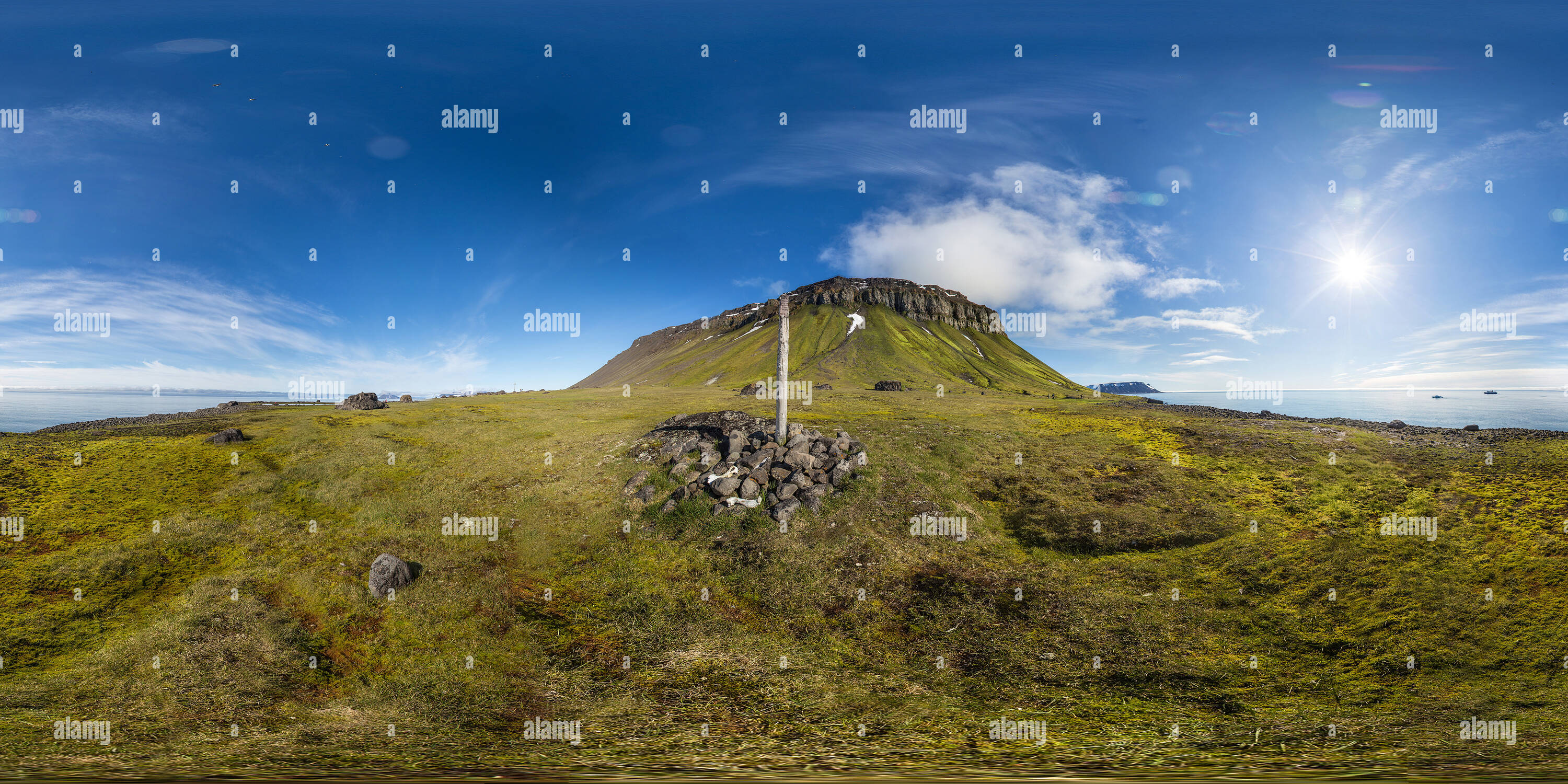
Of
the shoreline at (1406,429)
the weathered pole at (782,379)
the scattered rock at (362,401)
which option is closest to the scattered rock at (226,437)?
the scattered rock at (362,401)

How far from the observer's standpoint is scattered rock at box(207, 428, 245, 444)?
32.6 m

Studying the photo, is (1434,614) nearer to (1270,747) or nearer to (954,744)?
(1270,747)

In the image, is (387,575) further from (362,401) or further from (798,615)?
(362,401)

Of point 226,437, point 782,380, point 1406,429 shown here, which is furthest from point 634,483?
point 1406,429

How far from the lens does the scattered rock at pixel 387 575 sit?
19.2 metres

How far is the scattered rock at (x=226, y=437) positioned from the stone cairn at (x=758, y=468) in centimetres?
2710

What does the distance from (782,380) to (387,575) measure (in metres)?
21.7

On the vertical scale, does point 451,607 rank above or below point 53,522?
below

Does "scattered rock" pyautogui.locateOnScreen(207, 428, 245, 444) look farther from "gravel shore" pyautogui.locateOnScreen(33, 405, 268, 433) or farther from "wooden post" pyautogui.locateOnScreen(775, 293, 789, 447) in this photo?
"wooden post" pyautogui.locateOnScreen(775, 293, 789, 447)

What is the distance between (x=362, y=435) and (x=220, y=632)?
82.8 feet

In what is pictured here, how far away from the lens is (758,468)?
1087 inches

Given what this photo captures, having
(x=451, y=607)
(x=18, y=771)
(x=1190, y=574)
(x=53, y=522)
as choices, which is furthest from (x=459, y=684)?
(x=1190, y=574)

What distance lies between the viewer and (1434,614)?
15570 mm

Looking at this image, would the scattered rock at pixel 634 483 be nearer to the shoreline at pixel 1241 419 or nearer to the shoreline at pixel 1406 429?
the shoreline at pixel 1241 419
